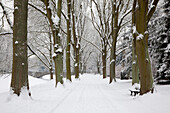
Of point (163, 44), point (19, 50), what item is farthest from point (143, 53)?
point (163, 44)

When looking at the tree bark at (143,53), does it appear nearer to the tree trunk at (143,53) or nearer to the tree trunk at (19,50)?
the tree trunk at (143,53)

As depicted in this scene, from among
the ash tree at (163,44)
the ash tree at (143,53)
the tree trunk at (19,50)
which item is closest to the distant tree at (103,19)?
the ash tree at (163,44)

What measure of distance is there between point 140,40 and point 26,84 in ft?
16.0

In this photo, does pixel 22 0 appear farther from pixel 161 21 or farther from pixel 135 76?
pixel 161 21

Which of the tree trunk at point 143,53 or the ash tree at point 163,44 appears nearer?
the tree trunk at point 143,53

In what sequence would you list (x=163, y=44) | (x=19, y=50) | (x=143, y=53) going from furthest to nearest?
(x=163, y=44) → (x=143, y=53) → (x=19, y=50)

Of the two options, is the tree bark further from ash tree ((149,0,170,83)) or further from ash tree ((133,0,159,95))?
ash tree ((149,0,170,83))

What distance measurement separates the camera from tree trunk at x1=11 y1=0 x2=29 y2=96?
4980 millimetres

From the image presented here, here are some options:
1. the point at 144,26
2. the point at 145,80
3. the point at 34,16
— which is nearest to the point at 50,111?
the point at 145,80

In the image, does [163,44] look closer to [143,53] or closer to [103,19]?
[143,53]

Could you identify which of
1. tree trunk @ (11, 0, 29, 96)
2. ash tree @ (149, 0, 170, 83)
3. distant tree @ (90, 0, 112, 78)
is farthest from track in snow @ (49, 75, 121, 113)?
distant tree @ (90, 0, 112, 78)

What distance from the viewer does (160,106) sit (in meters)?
4.36

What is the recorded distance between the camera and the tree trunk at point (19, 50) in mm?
4980

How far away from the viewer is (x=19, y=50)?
5.16 meters
